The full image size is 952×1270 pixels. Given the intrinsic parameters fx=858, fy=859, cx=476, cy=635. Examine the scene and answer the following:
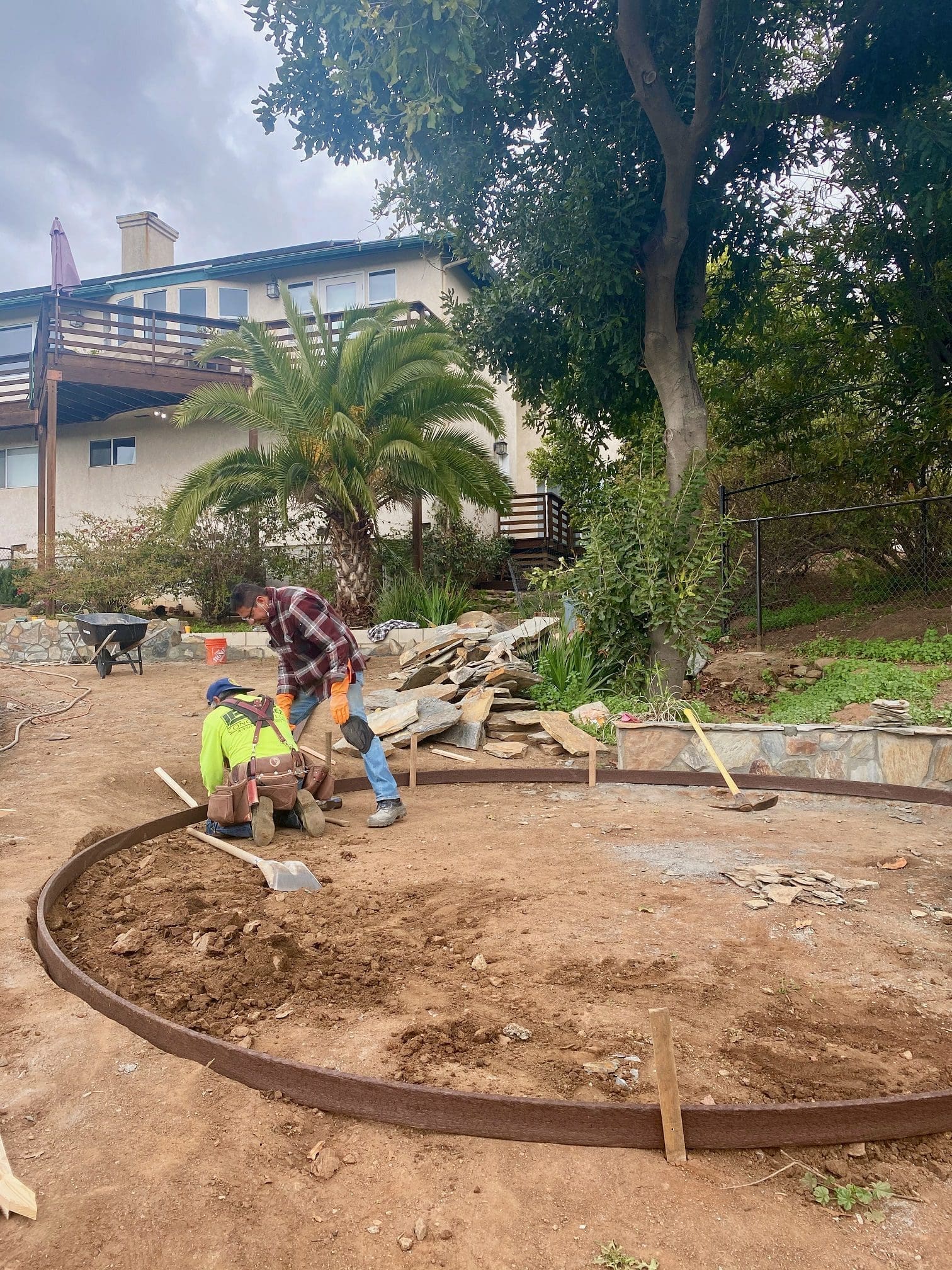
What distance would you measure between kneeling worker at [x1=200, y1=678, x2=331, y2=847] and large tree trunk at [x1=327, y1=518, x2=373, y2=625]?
8148 mm

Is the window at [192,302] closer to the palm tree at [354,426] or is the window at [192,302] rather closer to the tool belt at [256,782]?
the palm tree at [354,426]

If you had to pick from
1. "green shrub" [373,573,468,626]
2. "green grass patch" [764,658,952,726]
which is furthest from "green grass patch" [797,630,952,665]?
"green shrub" [373,573,468,626]

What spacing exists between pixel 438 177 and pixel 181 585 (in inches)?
321

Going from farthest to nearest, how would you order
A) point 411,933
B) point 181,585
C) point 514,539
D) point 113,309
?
point 514,539
point 113,309
point 181,585
point 411,933

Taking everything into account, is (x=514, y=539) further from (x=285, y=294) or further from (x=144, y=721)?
(x=144, y=721)

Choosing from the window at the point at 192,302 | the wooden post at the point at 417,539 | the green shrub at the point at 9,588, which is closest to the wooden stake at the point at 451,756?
the wooden post at the point at 417,539

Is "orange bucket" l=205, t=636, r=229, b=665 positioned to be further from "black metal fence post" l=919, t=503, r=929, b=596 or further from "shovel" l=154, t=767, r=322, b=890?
"black metal fence post" l=919, t=503, r=929, b=596

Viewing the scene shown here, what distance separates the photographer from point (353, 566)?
13.7 meters

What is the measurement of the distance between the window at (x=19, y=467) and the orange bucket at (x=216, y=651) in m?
12.0

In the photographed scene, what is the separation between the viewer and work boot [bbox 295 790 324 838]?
17.9 feet

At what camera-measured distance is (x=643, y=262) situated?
9703 mm

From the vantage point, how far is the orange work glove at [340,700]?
225 inches

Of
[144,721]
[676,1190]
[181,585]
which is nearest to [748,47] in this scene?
[144,721]

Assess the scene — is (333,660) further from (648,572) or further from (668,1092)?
(668,1092)
